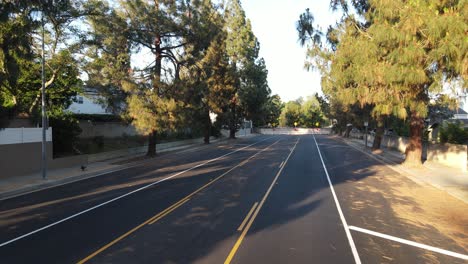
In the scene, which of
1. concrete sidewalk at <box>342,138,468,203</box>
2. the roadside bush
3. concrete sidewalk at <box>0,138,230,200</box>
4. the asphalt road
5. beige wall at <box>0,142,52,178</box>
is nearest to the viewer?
the asphalt road

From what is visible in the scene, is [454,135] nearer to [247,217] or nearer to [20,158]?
[247,217]

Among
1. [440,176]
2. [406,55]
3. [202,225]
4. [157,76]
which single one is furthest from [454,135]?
[202,225]

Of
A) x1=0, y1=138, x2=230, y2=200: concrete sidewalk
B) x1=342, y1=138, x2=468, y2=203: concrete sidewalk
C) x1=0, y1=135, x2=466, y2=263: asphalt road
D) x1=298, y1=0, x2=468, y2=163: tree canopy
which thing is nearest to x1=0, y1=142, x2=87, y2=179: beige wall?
x1=0, y1=138, x2=230, y2=200: concrete sidewalk

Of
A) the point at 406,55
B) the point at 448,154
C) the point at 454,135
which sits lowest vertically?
the point at 448,154

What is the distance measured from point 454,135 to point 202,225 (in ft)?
76.8

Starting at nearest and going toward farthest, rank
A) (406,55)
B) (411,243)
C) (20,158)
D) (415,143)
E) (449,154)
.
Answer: (411,243) → (406,55) → (20,158) → (415,143) → (449,154)

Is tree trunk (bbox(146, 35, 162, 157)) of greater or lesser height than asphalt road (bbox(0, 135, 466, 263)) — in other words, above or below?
above

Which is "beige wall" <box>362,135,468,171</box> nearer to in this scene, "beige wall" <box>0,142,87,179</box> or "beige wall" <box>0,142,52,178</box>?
"beige wall" <box>0,142,87,179</box>

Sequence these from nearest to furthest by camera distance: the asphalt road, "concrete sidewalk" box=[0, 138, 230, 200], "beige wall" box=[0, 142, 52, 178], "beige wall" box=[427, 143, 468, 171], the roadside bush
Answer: the asphalt road
"concrete sidewalk" box=[0, 138, 230, 200]
"beige wall" box=[0, 142, 52, 178]
"beige wall" box=[427, 143, 468, 171]
the roadside bush

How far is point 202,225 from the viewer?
32.9 ft

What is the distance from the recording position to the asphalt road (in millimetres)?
7828

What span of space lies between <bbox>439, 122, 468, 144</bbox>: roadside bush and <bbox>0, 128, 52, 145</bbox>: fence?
25755 mm

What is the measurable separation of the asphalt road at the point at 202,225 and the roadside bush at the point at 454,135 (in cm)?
1402

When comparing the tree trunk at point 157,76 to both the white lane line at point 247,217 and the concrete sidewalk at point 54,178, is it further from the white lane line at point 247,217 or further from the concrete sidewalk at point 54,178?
the white lane line at point 247,217
